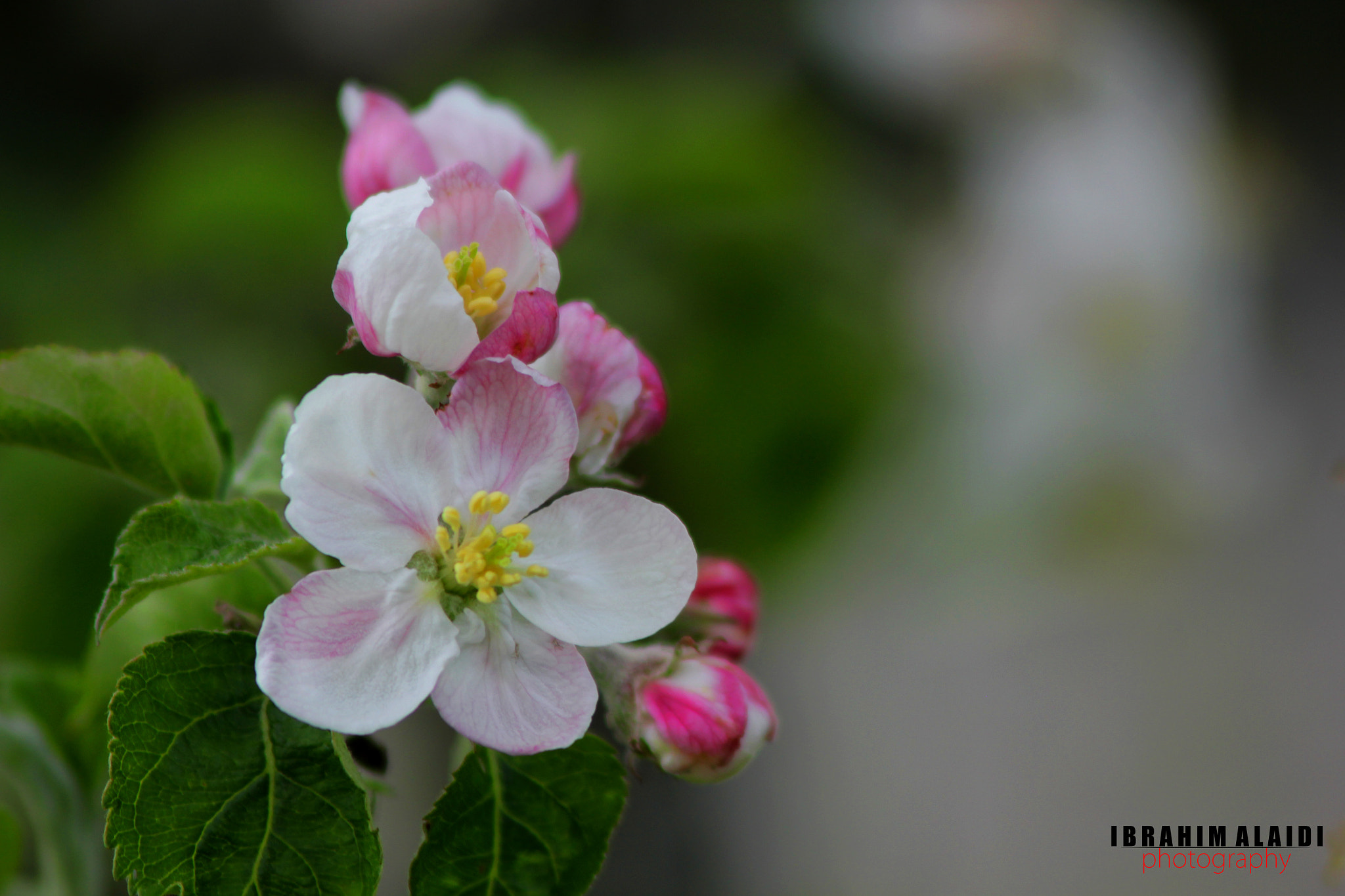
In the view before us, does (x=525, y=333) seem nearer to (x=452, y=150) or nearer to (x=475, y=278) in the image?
(x=475, y=278)

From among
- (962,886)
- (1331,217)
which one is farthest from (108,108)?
(1331,217)

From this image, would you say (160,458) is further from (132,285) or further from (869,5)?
(869,5)

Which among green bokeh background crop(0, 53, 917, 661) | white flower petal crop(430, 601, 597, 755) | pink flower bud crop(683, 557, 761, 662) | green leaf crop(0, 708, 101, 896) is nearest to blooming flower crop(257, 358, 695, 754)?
white flower petal crop(430, 601, 597, 755)

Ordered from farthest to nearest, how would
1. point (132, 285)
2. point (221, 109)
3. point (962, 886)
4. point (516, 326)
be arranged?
point (221, 109)
point (962, 886)
point (132, 285)
point (516, 326)

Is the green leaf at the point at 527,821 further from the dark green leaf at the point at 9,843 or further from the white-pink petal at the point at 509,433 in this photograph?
the dark green leaf at the point at 9,843

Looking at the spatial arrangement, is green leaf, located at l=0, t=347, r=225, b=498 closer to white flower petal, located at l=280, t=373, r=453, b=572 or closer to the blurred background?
white flower petal, located at l=280, t=373, r=453, b=572

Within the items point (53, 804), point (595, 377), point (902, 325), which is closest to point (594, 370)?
point (595, 377)
